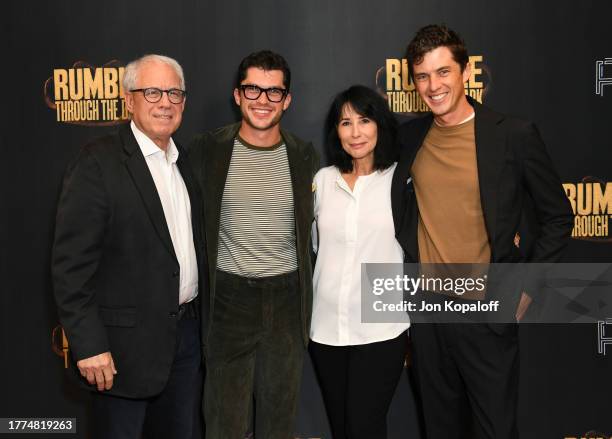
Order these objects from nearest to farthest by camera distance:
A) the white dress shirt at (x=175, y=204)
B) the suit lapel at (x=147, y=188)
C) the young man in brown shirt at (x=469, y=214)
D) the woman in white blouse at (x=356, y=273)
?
the suit lapel at (x=147, y=188)
the white dress shirt at (x=175, y=204)
the young man in brown shirt at (x=469, y=214)
the woman in white blouse at (x=356, y=273)

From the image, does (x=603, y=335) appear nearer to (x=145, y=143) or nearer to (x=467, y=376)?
(x=467, y=376)

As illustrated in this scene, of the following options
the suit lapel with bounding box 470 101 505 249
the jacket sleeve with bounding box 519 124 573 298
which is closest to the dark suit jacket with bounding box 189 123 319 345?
the suit lapel with bounding box 470 101 505 249

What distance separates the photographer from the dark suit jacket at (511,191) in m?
2.04

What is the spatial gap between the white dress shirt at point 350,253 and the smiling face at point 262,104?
37cm

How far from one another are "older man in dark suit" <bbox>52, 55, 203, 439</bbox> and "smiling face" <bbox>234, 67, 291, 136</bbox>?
0.96ft

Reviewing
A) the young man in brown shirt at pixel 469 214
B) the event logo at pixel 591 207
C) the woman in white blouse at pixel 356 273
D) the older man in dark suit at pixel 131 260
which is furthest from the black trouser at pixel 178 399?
the event logo at pixel 591 207

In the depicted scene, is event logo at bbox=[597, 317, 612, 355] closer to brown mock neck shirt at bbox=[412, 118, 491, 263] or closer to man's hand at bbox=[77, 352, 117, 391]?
brown mock neck shirt at bbox=[412, 118, 491, 263]

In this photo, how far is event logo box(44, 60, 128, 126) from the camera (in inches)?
110

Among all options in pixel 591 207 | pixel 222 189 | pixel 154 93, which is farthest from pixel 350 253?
pixel 591 207

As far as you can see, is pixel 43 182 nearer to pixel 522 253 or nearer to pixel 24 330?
pixel 24 330

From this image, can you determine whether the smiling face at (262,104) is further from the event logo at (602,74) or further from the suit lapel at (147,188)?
the event logo at (602,74)

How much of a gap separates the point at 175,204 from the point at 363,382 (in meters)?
0.98

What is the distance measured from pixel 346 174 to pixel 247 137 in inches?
17.1

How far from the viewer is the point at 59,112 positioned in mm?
2838
